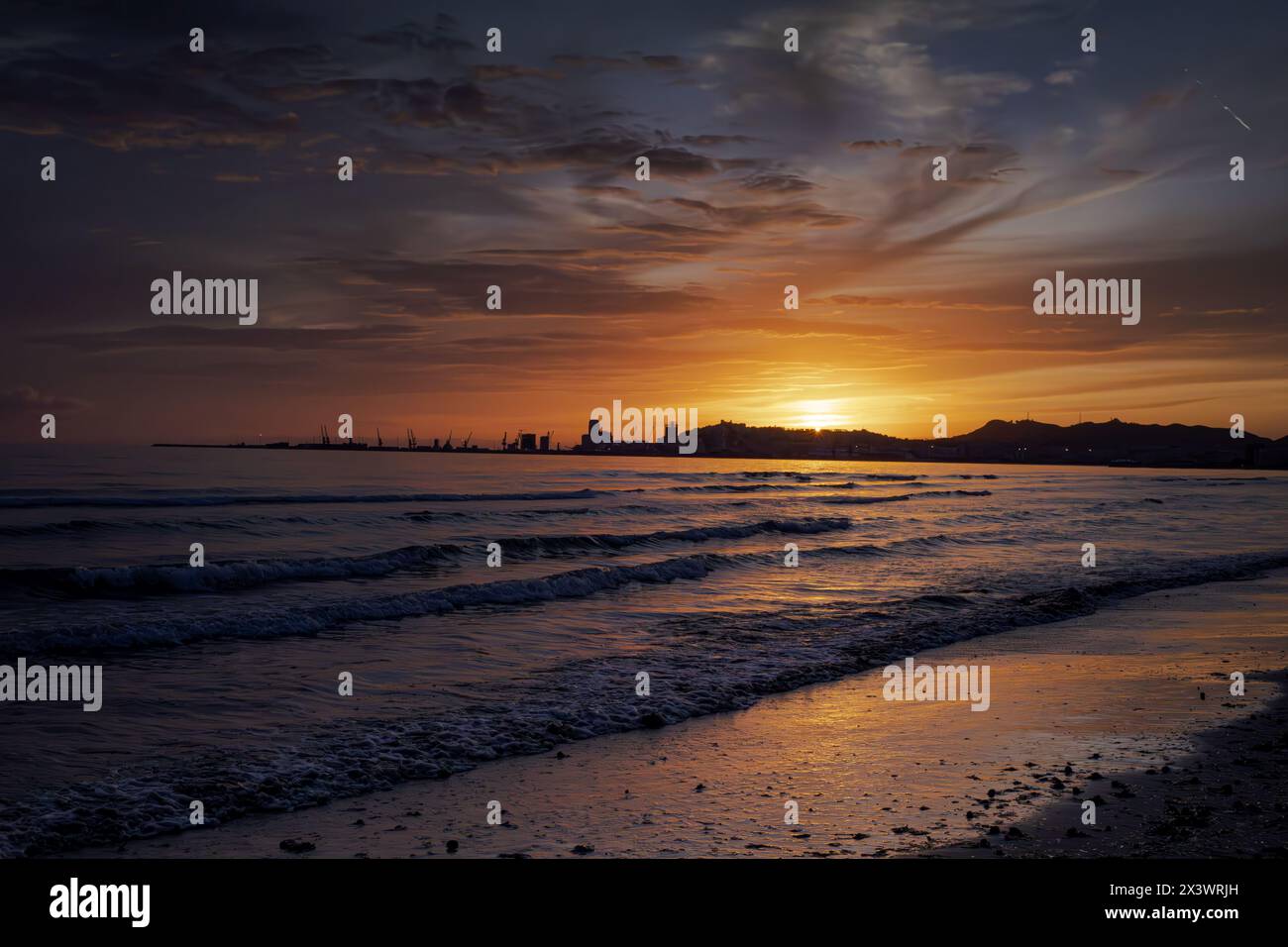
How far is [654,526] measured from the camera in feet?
128

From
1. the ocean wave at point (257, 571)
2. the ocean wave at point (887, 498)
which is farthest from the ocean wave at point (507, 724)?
the ocean wave at point (887, 498)

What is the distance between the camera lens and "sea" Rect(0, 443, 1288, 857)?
8.30 metres

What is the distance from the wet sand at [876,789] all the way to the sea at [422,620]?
739mm

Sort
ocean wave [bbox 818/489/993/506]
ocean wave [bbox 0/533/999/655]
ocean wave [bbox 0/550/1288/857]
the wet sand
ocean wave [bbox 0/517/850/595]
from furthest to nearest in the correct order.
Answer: ocean wave [bbox 818/489/993/506] < ocean wave [bbox 0/517/850/595] < ocean wave [bbox 0/533/999/655] < ocean wave [bbox 0/550/1288/857] < the wet sand

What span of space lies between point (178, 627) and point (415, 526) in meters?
21.2

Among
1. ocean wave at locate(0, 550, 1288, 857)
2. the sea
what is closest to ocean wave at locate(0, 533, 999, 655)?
the sea

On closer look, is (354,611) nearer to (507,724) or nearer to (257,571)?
(257,571)

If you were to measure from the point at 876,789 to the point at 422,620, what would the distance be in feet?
37.8

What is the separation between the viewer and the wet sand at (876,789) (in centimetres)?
623

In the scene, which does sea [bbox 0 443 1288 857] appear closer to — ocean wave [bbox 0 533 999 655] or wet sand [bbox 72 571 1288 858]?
ocean wave [bbox 0 533 999 655]

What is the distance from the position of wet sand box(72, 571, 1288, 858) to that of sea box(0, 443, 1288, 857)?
0.74 metres
